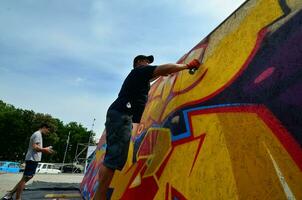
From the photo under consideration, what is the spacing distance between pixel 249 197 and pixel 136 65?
2.46 meters

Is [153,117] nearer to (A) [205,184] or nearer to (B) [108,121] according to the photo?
(B) [108,121]

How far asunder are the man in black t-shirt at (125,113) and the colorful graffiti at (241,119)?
44 cm

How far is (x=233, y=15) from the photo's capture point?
309cm

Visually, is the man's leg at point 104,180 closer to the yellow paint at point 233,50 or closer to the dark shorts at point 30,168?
the yellow paint at point 233,50

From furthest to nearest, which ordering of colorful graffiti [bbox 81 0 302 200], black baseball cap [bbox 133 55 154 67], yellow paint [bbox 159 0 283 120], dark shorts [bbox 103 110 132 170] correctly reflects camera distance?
black baseball cap [bbox 133 55 154 67], dark shorts [bbox 103 110 132 170], yellow paint [bbox 159 0 283 120], colorful graffiti [bbox 81 0 302 200]

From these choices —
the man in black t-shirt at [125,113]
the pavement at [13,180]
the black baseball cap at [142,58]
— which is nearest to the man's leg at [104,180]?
the man in black t-shirt at [125,113]

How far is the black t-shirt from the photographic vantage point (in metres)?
3.49

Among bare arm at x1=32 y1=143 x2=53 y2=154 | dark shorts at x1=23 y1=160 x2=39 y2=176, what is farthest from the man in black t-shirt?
dark shorts at x1=23 y1=160 x2=39 y2=176

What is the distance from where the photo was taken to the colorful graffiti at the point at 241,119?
1.80m

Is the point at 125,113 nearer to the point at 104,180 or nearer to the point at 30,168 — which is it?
the point at 104,180

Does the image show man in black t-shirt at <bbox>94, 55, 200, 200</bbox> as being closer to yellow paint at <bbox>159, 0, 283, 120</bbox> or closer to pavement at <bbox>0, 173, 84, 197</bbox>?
yellow paint at <bbox>159, 0, 283, 120</bbox>

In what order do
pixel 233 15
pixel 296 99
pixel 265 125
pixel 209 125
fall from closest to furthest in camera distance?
1. pixel 296 99
2. pixel 265 125
3. pixel 209 125
4. pixel 233 15

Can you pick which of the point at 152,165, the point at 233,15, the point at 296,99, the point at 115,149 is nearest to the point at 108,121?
the point at 115,149

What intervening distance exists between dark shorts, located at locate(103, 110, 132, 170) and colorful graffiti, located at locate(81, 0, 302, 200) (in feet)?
1.64
